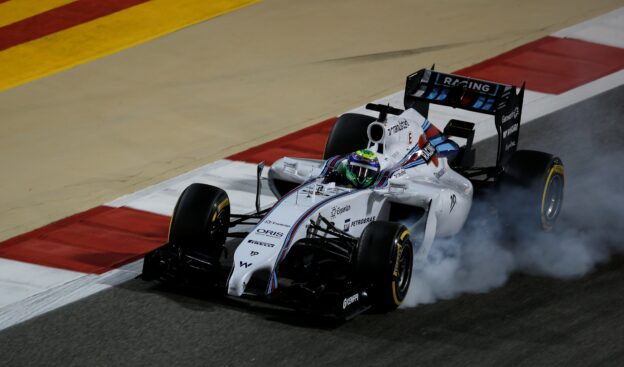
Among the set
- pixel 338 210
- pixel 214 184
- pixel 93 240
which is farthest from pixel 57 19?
pixel 338 210

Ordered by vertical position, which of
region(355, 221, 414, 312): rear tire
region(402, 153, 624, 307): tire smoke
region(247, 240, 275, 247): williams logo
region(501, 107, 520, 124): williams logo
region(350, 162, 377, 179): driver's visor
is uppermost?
region(350, 162, 377, 179): driver's visor

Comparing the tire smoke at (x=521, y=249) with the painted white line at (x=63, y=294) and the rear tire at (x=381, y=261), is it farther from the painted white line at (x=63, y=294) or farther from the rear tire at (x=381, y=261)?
the painted white line at (x=63, y=294)

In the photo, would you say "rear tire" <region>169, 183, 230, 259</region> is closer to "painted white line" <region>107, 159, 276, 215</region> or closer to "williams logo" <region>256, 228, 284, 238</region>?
"williams logo" <region>256, 228, 284, 238</region>

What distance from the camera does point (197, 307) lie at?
10336mm

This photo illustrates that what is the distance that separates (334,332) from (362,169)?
1567mm

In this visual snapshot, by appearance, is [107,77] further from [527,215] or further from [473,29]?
[527,215]

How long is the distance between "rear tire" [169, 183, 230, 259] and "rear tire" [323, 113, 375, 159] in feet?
7.24

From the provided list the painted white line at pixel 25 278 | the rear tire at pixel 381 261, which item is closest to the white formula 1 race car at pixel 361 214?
the rear tire at pixel 381 261

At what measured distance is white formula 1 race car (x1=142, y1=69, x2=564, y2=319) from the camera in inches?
395

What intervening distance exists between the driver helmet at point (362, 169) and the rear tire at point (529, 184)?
1668mm

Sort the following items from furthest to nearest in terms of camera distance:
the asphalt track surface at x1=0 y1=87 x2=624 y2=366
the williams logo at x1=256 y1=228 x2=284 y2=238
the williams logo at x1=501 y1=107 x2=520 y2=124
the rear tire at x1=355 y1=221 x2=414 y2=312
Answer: the williams logo at x1=501 y1=107 x2=520 y2=124 → the williams logo at x1=256 y1=228 x2=284 y2=238 → the rear tire at x1=355 y1=221 x2=414 y2=312 → the asphalt track surface at x1=0 y1=87 x2=624 y2=366

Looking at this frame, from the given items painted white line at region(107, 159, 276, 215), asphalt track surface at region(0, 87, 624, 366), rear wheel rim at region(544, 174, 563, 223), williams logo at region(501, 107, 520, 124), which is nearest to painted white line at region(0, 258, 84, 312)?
asphalt track surface at region(0, 87, 624, 366)

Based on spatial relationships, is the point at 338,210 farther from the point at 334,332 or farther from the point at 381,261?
the point at 334,332

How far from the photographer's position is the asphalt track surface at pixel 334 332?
9547 millimetres
